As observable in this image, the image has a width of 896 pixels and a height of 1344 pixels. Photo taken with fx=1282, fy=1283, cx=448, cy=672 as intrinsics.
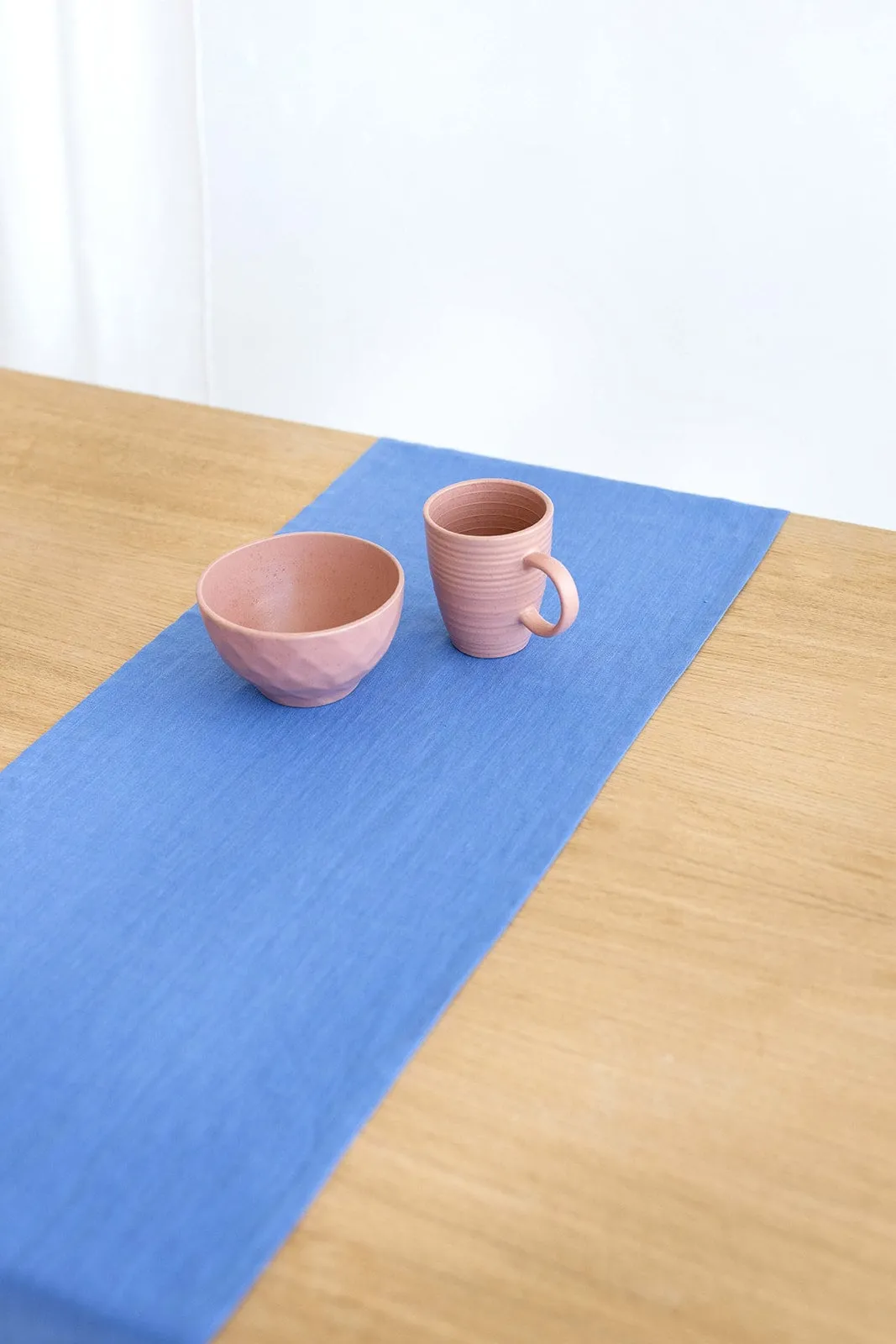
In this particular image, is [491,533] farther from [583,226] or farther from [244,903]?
[583,226]

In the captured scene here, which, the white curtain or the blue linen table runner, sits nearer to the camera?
the blue linen table runner

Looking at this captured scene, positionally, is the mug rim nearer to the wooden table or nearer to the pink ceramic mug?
the pink ceramic mug

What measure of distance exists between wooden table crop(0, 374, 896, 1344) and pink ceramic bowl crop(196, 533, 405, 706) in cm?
9

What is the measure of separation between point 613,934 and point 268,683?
10.7 inches

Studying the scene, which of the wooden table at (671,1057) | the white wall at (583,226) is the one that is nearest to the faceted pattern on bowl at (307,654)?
the wooden table at (671,1057)

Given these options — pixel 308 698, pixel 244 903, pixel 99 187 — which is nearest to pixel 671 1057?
pixel 244 903

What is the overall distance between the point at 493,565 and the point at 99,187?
1.72 metres

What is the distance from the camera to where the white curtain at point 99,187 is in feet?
6.77

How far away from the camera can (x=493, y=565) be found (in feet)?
2.68

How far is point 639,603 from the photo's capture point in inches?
36.6

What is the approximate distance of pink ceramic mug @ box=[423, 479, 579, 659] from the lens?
2.67ft

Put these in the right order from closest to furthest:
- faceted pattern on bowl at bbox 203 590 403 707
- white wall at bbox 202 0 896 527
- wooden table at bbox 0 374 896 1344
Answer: wooden table at bbox 0 374 896 1344 → faceted pattern on bowl at bbox 203 590 403 707 → white wall at bbox 202 0 896 527

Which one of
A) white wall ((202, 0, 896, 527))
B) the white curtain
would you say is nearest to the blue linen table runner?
white wall ((202, 0, 896, 527))

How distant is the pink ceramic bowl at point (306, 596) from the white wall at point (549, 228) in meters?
1.51
